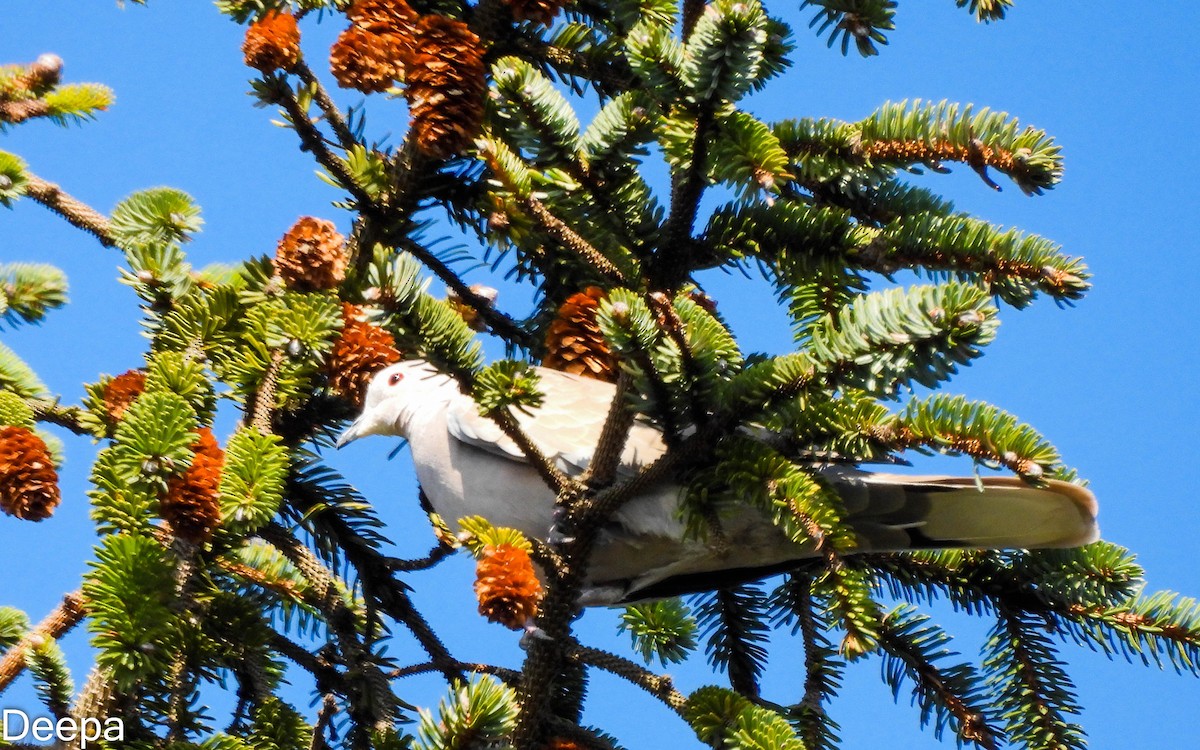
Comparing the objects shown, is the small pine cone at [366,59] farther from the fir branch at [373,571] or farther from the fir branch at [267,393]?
the fir branch at [373,571]

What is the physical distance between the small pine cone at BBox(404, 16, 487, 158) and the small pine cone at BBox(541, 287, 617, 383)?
51 cm

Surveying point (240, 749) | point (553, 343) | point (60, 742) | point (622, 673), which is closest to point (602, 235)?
point (553, 343)

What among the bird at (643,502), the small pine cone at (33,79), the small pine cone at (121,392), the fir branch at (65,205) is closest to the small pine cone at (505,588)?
the bird at (643,502)

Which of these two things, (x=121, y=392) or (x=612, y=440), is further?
(x=121, y=392)

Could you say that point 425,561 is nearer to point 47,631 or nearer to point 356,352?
point 356,352

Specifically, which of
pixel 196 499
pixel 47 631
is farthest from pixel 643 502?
pixel 47 631

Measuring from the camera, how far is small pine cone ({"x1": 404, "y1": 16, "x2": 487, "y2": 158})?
2.85m

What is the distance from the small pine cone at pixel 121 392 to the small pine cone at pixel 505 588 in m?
1.07

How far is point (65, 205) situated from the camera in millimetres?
3979

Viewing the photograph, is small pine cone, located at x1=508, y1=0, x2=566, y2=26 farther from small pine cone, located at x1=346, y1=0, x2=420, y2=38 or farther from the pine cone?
the pine cone

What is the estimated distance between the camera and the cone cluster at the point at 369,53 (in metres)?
2.94

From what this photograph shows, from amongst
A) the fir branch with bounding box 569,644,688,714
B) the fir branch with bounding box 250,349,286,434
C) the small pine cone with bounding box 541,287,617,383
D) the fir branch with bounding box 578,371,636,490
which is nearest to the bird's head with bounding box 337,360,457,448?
the small pine cone with bounding box 541,287,617,383

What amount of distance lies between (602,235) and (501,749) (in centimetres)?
106

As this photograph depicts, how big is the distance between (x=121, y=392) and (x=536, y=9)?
1397 millimetres
